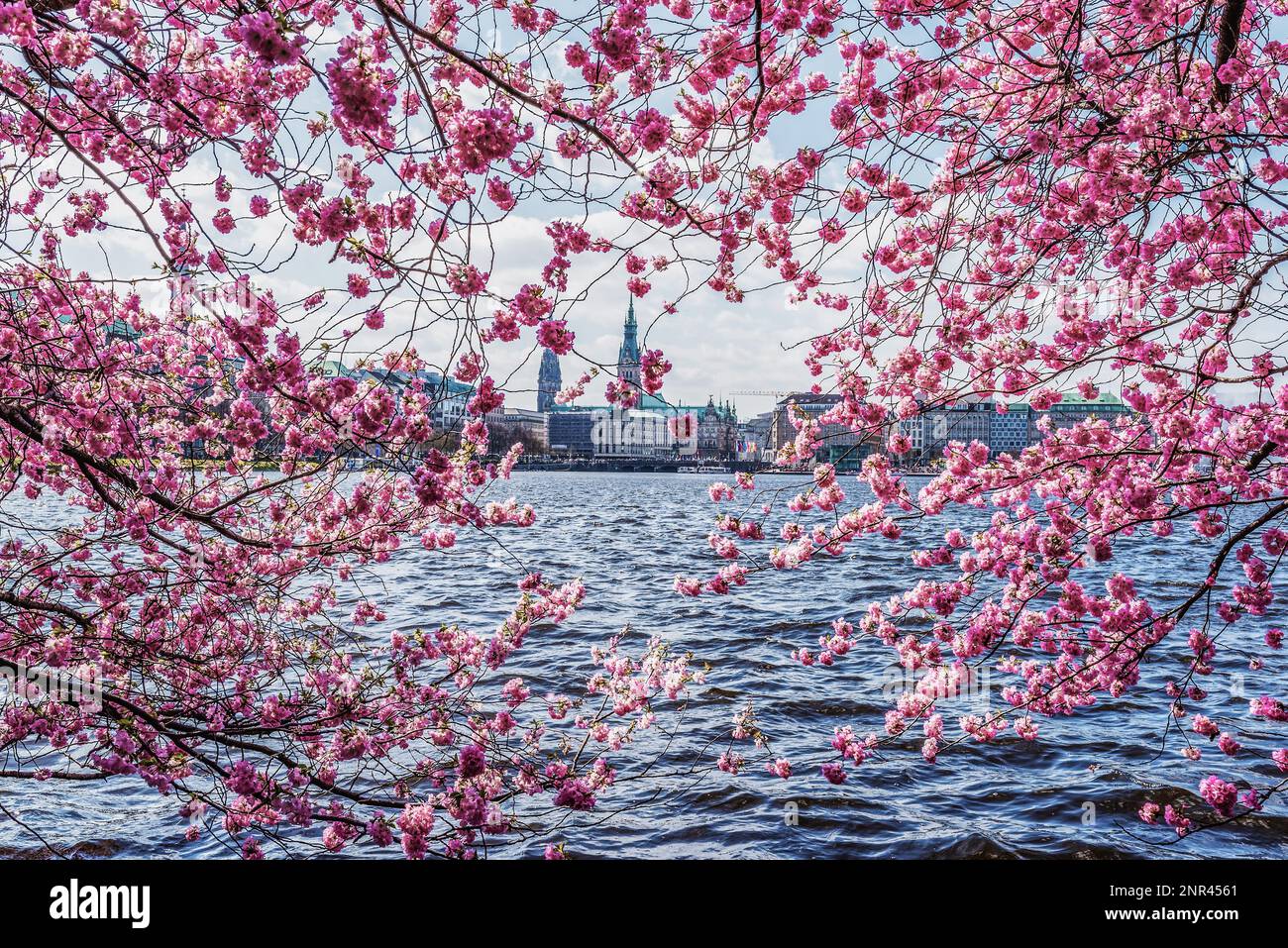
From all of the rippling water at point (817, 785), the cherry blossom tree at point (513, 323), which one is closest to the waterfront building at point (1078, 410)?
the cherry blossom tree at point (513, 323)

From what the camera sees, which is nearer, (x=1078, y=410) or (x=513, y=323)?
(x=513, y=323)

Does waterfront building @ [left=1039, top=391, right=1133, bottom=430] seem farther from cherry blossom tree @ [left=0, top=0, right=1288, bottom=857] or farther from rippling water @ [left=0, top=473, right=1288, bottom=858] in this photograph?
rippling water @ [left=0, top=473, right=1288, bottom=858]

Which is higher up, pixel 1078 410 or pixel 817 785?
pixel 1078 410

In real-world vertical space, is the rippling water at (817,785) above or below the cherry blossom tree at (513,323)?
below

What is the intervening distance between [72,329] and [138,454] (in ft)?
Result: 3.04

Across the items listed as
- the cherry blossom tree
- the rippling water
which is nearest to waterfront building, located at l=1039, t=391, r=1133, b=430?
the cherry blossom tree

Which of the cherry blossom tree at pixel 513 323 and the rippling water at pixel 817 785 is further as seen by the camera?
the rippling water at pixel 817 785

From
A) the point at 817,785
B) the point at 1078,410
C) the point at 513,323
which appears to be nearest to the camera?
the point at 513,323

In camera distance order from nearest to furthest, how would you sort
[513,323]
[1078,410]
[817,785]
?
[513,323], [1078,410], [817,785]

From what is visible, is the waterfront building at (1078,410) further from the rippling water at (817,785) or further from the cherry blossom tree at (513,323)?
the rippling water at (817,785)

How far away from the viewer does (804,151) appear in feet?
19.1

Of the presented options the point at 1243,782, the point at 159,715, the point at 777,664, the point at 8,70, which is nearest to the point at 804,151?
the point at 8,70

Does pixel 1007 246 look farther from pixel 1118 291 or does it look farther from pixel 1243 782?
pixel 1243 782

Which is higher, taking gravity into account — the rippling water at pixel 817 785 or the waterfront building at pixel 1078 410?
the waterfront building at pixel 1078 410
